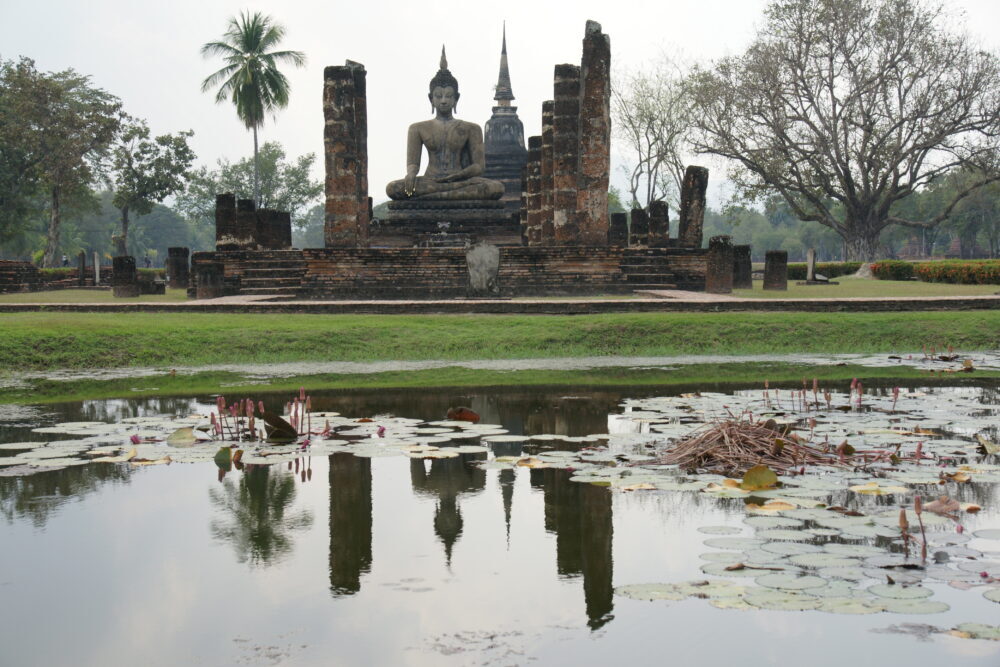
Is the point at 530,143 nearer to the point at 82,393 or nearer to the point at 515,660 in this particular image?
the point at 82,393

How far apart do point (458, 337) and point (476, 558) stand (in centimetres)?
831

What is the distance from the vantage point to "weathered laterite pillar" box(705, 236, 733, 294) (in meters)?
20.6

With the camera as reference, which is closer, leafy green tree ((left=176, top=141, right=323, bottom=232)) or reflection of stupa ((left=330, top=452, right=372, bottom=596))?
reflection of stupa ((left=330, top=452, right=372, bottom=596))

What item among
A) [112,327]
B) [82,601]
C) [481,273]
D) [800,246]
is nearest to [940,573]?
[82,601]

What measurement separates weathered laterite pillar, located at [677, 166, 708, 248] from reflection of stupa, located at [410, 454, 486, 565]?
70.0 ft

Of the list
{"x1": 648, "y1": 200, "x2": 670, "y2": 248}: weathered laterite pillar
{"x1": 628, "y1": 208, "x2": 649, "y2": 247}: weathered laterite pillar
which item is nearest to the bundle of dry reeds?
{"x1": 648, "y1": 200, "x2": 670, "y2": 248}: weathered laterite pillar

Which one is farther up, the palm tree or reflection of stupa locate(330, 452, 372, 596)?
the palm tree

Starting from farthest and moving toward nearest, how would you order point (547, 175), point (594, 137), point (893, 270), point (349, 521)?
1. point (893, 270)
2. point (547, 175)
3. point (594, 137)
4. point (349, 521)

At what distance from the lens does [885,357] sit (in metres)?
11.9

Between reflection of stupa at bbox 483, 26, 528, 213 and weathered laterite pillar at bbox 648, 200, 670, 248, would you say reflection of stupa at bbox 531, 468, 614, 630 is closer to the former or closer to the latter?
weathered laterite pillar at bbox 648, 200, 670, 248

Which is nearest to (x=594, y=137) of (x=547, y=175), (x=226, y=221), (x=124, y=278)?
(x=547, y=175)

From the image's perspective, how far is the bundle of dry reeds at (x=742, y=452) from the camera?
19.2 ft

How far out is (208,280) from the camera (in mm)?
21312

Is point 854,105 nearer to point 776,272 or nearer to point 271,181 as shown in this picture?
point 776,272
